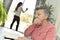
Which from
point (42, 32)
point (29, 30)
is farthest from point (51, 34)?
point (29, 30)

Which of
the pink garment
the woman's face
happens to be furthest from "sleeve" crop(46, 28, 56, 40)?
the woman's face

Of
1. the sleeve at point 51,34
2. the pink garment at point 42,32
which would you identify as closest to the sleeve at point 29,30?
the pink garment at point 42,32

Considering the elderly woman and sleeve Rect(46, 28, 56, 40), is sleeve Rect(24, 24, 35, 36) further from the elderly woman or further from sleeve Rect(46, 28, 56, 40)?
sleeve Rect(46, 28, 56, 40)

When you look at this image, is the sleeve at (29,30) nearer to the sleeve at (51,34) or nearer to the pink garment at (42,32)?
the pink garment at (42,32)

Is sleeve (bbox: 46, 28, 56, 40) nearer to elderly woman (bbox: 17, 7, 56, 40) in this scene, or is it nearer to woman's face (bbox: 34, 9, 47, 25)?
elderly woman (bbox: 17, 7, 56, 40)

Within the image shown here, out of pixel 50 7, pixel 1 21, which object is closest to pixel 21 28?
→ pixel 1 21

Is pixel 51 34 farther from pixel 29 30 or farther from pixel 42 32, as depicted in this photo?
pixel 29 30

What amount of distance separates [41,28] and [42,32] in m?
0.03

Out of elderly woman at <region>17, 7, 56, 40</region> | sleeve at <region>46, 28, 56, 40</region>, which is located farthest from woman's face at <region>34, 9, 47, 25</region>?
sleeve at <region>46, 28, 56, 40</region>

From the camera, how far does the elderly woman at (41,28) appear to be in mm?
991

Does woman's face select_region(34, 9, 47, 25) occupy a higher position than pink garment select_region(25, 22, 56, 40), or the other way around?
woman's face select_region(34, 9, 47, 25)

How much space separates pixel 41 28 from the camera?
3.34 ft

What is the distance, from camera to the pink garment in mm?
986

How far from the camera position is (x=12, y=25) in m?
1.06
